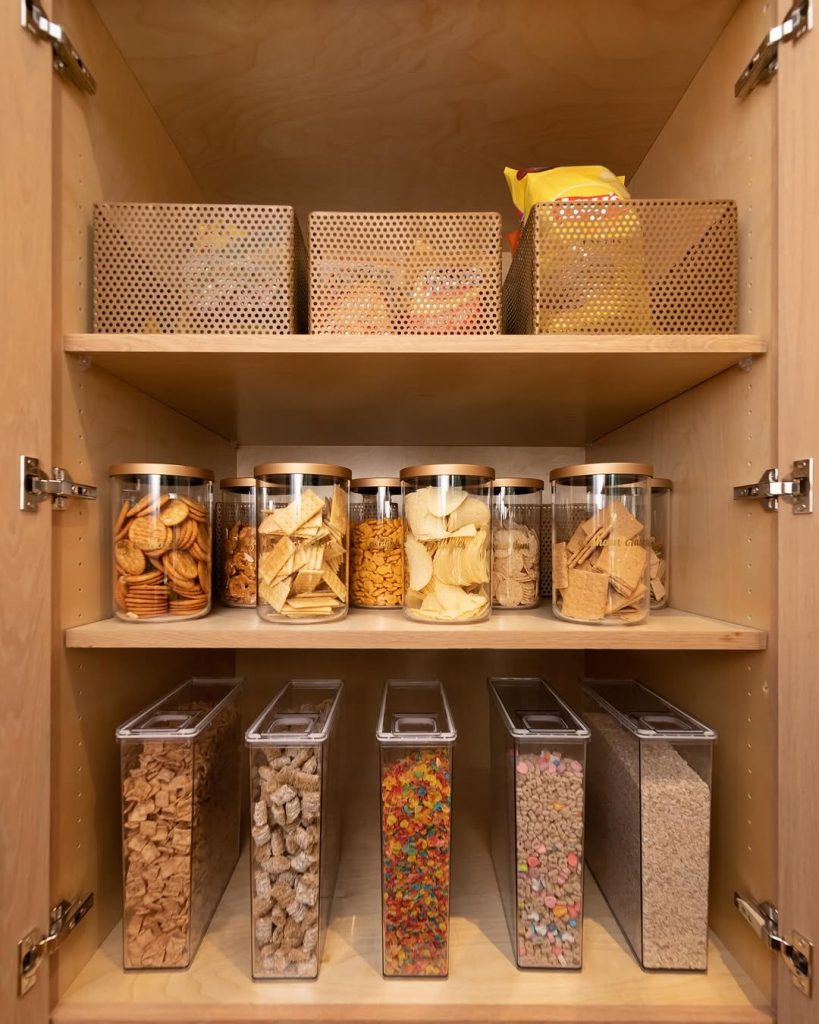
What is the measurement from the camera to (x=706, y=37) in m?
0.78

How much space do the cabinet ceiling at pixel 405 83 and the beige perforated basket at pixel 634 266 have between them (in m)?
0.27

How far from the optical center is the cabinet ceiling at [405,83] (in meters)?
0.75

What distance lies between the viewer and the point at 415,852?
→ 2.35 feet

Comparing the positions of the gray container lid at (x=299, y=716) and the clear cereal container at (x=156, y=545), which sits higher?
the clear cereal container at (x=156, y=545)

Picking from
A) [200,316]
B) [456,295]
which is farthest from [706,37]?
[200,316]

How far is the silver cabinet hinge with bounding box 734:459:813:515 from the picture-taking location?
0.62 metres

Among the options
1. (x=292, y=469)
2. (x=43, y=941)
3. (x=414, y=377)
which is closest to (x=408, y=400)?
(x=414, y=377)

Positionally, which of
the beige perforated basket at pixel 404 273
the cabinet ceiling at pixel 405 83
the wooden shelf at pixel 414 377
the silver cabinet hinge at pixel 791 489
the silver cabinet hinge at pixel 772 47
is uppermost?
the cabinet ceiling at pixel 405 83

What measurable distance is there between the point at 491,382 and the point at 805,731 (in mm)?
597

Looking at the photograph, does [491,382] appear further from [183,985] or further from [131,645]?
[183,985]

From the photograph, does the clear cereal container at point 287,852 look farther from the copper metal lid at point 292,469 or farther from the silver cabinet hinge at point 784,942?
the silver cabinet hinge at point 784,942

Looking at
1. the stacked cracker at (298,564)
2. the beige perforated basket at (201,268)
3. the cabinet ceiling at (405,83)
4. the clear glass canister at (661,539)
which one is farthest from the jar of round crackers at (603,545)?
the cabinet ceiling at (405,83)

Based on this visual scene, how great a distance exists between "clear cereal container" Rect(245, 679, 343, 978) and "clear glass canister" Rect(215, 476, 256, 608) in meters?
0.26

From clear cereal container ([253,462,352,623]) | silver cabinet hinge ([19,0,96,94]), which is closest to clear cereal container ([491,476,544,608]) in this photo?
clear cereal container ([253,462,352,623])
